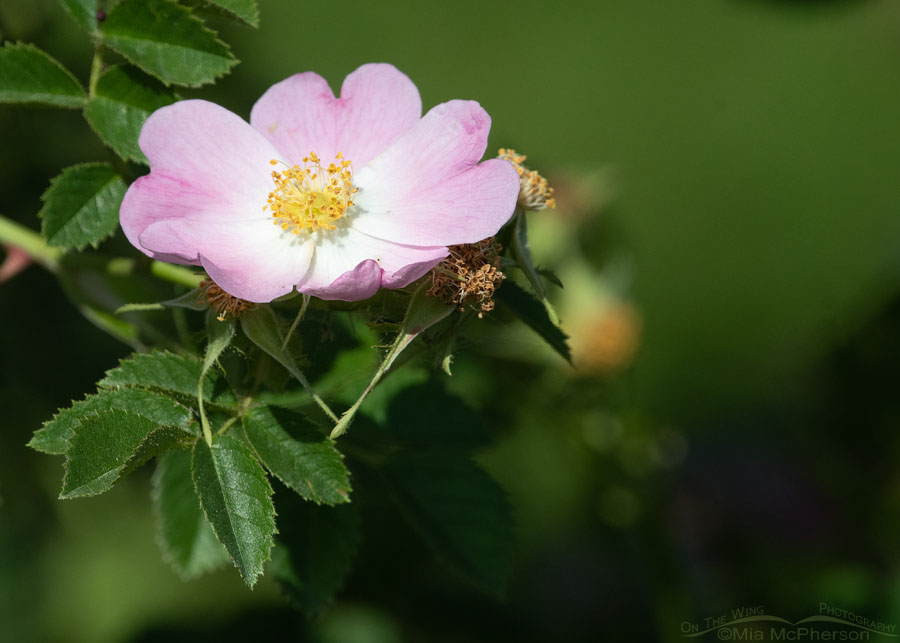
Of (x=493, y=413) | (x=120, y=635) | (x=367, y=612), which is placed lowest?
(x=120, y=635)

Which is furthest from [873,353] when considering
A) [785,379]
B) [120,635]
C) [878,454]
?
[120,635]

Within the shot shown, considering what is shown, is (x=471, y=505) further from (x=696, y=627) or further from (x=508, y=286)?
(x=696, y=627)

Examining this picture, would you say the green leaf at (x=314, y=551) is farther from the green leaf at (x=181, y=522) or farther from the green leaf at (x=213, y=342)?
the green leaf at (x=213, y=342)

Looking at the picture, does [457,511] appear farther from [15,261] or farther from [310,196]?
[15,261]

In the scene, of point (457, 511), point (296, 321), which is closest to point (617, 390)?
point (457, 511)

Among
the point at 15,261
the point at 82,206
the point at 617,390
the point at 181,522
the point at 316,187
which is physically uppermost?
the point at 316,187

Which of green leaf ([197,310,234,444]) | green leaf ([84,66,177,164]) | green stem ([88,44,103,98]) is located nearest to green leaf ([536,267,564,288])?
green leaf ([197,310,234,444])

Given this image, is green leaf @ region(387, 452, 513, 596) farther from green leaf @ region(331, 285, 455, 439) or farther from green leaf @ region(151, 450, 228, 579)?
green leaf @ region(331, 285, 455, 439)
